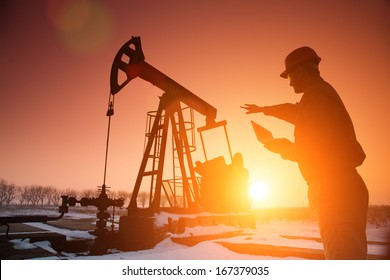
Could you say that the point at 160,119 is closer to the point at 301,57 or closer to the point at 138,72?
the point at 138,72

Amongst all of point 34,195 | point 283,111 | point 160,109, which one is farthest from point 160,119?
point 34,195

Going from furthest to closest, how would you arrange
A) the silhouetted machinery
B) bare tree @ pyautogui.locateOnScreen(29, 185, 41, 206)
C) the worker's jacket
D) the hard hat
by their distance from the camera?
bare tree @ pyautogui.locateOnScreen(29, 185, 41, 206) < the silhouetted machinery < the hard hat < the worker's jacket

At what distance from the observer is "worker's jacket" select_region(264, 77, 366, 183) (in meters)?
1.52

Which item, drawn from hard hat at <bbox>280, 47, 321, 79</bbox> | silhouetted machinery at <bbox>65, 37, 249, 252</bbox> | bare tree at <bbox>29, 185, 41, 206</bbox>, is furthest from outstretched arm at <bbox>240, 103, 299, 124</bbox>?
bare tree at <bbox>29, 185, 41, 206</bbox>

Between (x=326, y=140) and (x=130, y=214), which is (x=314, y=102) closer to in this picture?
(x=326, y=140)

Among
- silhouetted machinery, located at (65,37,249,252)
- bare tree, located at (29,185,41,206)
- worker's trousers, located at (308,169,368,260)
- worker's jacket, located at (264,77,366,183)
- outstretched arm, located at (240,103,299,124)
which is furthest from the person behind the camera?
bare tree, located at (29,185,41,206)

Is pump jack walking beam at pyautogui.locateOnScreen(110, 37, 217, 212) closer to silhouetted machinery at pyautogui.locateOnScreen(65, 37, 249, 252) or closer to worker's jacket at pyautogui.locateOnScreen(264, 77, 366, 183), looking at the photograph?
silhouetted machinery at pyautogui.locateOnScreen(65, 37, 249, 252)

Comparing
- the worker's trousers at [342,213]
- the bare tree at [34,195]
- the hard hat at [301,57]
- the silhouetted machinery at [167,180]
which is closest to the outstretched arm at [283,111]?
the hard hat at [301,57]

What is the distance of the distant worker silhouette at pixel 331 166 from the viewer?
1.42 metres

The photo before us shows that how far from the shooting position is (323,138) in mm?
1556

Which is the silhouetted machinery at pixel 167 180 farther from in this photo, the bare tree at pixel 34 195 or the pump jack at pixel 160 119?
the bare tree at pixel 34 195
